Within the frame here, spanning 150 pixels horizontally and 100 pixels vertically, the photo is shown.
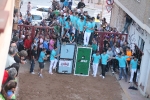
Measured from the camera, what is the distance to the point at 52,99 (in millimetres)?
16281

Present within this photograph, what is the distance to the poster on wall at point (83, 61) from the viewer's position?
19.2 meters

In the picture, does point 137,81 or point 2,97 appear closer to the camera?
point 2,97

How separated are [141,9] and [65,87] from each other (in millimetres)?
5800

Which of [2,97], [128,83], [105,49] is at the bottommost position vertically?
[128,83]

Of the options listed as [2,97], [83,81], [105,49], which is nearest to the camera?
[2,97]

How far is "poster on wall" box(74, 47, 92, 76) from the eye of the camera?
1917 cm

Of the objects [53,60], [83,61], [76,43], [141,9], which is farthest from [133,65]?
[53,60]

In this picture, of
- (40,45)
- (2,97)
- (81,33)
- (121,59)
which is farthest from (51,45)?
(2,97)

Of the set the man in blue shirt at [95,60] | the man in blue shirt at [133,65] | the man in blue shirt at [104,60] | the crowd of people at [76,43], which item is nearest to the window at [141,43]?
the crowd of people at [76,43]

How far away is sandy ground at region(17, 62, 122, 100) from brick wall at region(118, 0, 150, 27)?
368 centimetres

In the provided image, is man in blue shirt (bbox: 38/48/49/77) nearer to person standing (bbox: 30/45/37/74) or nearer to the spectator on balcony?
person standing (bbox: 30/45/37/74)

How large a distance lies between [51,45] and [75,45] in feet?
4.68

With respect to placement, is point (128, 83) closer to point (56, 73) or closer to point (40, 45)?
point (56, 73)

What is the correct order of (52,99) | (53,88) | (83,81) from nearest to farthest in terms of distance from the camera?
(52,99), (53,88), (83,81)
